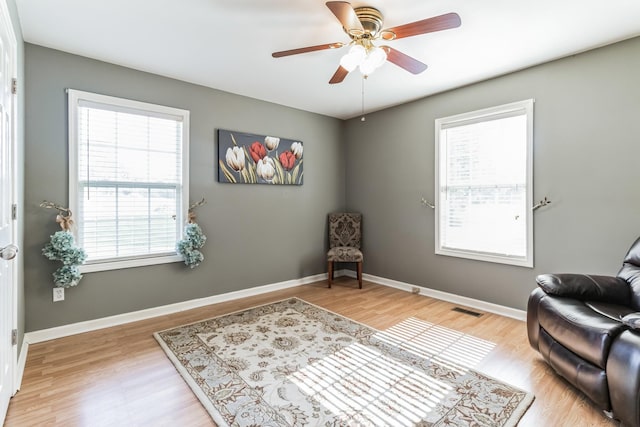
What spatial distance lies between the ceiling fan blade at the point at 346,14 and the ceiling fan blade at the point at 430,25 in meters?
0.28

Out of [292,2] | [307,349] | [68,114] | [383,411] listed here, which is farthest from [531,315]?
[68,114]

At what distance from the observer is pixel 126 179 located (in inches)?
124

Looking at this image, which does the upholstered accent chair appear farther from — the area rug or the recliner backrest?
the recliner backrest

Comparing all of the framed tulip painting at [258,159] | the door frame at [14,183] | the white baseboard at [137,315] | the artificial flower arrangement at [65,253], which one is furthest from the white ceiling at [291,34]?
the white baseboard at [137,315]

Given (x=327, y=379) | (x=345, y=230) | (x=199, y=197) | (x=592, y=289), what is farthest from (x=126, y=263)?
(x=592, y=289)

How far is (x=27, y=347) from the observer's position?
102 inches

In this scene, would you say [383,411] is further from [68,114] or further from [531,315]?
[68,114]

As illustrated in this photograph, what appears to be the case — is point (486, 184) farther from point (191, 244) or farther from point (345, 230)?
point (191, 244)

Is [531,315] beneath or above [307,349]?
above

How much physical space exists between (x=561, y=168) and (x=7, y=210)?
431 centimetres

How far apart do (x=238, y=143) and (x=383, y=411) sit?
3.22 m

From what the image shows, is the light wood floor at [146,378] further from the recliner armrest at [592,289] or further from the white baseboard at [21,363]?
the recliner armrest at [592,289]

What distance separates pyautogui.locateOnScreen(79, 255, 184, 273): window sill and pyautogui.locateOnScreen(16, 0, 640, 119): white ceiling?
1952 millimetres

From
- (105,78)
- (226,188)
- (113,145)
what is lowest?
(226,188)
